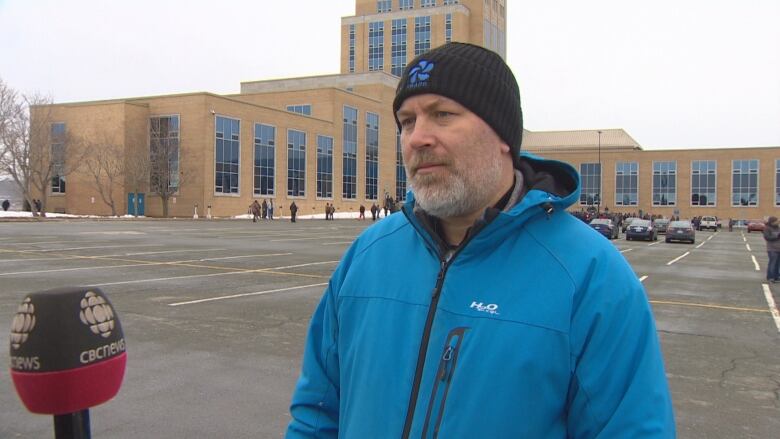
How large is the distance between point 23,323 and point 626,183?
95.9 meters

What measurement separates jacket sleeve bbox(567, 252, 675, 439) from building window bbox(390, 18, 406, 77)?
106 metres

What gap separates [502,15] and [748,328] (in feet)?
Answer: 371

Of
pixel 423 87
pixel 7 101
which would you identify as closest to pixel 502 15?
pixel 7 101

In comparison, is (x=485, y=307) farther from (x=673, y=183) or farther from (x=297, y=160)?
(x=673, y=183)

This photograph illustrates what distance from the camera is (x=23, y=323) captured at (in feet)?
3.62

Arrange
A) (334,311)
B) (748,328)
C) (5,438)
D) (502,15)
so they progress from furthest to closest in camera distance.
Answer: (502,15) → (748,328) → (5,438) → (334,311)

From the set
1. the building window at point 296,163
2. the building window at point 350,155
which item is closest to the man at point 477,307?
the building window at point 296,163

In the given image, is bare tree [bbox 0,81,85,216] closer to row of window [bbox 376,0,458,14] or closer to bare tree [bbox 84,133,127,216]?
bare tree [bbox 84,133,127,216]

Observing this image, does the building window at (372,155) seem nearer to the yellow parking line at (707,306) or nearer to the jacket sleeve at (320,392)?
the yellow parking line at (707,306)

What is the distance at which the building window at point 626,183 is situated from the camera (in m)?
89.6

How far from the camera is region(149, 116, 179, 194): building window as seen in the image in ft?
182

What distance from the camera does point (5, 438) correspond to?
4.38 m

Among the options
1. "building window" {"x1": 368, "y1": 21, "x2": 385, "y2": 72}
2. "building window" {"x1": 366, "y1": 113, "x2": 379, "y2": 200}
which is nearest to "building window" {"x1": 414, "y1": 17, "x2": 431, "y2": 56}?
"building window" {"x1": 368, "y1": 21, "x2": 385, "y2": 72}

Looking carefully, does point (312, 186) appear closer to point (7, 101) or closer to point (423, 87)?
point (7, 101)
